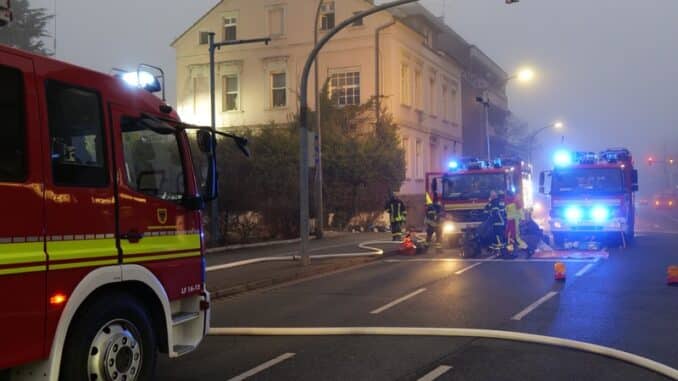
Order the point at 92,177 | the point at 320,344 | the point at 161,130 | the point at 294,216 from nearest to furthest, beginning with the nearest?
the point at 92,177
the point at 161,130
the point at 320,344
the point at 294,216

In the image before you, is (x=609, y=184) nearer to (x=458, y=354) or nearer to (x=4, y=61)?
(x=458, y=354)

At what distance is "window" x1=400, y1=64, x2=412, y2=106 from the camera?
3781 cm

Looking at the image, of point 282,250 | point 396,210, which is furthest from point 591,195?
point 282,250

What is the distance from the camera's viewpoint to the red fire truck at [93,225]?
441cm

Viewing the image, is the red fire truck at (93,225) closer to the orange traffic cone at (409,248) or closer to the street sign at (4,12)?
the street sign at (4,12)

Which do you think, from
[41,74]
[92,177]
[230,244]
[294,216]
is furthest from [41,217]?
[294,216]

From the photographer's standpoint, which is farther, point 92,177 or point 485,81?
point 485,81

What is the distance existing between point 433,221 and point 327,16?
68.2ft

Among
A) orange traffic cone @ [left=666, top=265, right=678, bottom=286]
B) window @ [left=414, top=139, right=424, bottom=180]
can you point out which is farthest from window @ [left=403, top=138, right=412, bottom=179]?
orange traffic cone @ [left=666, top=265, right=678, bottom=286]

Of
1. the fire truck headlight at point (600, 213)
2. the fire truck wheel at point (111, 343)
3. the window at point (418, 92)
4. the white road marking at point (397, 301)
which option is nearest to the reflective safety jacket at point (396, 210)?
the fire truck headlight at point (600, 213)

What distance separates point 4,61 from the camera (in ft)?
14.7

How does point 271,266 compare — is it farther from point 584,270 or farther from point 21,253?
point 21,253

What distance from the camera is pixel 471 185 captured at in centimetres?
2092

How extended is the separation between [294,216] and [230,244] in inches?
179
